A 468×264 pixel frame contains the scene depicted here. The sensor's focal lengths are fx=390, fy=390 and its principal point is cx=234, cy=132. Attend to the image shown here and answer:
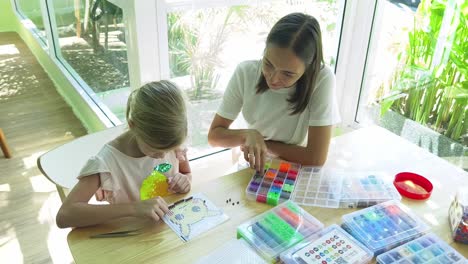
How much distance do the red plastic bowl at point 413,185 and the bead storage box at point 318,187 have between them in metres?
0.04

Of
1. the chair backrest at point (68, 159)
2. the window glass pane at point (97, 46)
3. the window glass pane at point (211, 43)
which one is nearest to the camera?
the chair backrest at point (68, 159)

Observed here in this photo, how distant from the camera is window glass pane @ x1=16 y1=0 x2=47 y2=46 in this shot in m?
3.27

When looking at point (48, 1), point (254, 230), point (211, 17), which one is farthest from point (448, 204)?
point (48, 1)

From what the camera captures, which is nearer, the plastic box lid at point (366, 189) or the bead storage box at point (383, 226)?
the bead storage box at point (383, 226)

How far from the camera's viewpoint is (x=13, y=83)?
315 cm

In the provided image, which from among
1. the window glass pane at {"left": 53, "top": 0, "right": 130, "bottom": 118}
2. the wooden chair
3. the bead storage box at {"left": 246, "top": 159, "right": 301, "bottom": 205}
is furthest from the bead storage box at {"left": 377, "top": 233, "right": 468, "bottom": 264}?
the wooden chair

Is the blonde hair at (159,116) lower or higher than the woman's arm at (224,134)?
higher

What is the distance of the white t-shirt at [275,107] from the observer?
1.23m

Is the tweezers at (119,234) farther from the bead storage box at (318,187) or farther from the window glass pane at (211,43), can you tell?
the window glass pane at (211,43)

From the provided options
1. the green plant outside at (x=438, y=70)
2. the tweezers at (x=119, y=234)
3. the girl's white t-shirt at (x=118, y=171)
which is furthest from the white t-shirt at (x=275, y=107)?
the green plant outside at (x=438, y=70)

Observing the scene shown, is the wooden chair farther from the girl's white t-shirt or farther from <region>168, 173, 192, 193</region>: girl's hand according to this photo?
<region>168, 173, 192, 193</region>: girl's hand

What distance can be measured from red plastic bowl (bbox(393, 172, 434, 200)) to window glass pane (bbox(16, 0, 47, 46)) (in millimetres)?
3098

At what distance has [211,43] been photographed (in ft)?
5.52

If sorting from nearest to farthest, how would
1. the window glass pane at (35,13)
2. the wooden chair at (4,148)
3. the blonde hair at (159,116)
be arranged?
the blonde hair at (159,116)
the wooden chair at (4,148)
the window glass pane at (35,13)
